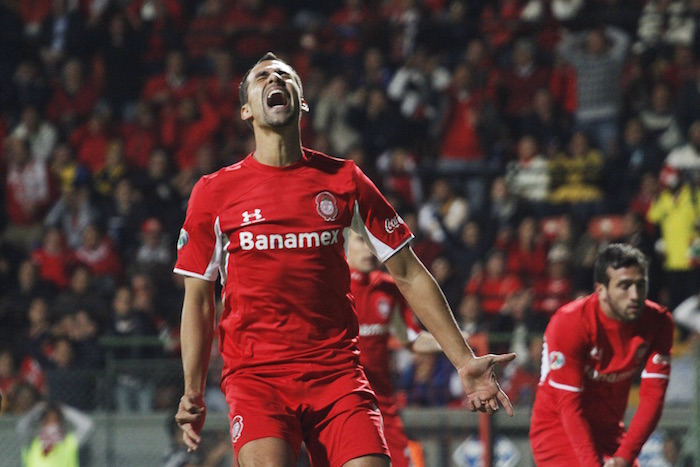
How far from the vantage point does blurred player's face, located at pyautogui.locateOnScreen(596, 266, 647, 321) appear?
6.03m

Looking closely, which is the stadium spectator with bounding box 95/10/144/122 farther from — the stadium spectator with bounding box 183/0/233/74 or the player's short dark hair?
the player's short dark hair

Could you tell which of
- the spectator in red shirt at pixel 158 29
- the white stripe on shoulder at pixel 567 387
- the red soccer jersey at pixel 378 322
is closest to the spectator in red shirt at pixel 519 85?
the spectator in red shirt at pixel 158 29

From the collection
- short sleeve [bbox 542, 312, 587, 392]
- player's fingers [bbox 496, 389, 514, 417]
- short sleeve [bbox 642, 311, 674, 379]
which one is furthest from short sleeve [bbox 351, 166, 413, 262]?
short sleeve [bbox 642, 311, 674, 379]

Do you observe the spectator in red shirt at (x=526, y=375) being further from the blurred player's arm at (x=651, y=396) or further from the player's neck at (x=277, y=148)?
the player's neck at (x=277, y=148)

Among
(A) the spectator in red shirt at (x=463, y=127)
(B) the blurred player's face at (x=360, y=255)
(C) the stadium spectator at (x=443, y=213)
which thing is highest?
(A) the spectator in red shirt at (x=463, y=127)

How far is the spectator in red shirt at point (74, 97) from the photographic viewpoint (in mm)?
14539

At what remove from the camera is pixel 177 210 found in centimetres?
1280

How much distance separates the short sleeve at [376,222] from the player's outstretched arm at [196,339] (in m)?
0.65

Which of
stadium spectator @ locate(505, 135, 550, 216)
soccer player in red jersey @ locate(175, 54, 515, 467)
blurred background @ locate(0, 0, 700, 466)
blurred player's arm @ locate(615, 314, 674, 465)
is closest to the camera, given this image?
soccer player in red jersey @ locate(175, 54, 515, 467)

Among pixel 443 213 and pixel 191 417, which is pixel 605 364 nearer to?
pixel 191 417

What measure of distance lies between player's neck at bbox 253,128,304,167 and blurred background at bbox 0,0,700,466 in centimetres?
547

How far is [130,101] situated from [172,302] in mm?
3726

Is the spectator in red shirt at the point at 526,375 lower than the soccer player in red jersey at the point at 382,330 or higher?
lower

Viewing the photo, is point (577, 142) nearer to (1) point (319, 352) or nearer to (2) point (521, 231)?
(2) point (521, 231)
